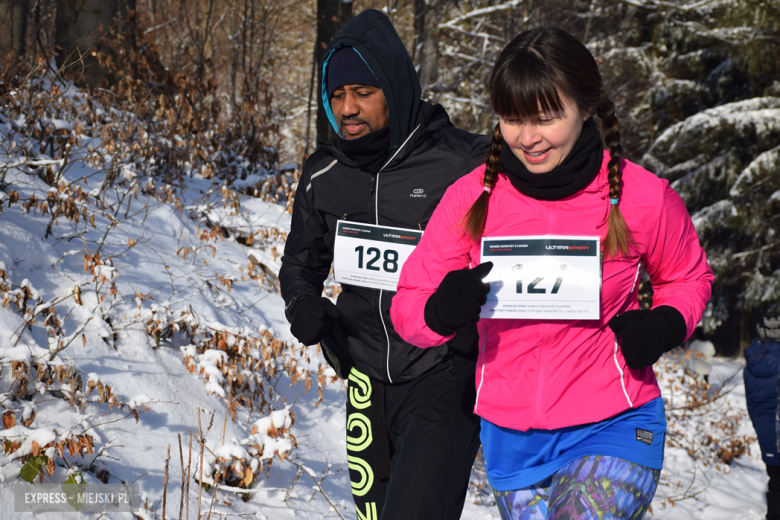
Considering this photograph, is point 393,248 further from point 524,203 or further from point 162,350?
point 162,350

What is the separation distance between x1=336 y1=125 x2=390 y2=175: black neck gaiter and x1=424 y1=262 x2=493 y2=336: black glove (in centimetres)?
86

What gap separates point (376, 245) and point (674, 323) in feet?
3.68

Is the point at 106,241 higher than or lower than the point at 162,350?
higher

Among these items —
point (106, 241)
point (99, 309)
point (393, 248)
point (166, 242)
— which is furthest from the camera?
point (166, 242)

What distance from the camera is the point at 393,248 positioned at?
2402 mm

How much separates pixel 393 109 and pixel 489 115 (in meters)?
10.7

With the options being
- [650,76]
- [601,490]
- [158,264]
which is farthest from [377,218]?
[650,76]

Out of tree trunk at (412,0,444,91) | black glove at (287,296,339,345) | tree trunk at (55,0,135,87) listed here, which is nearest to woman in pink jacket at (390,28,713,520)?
black glove at (287,296,339,345)

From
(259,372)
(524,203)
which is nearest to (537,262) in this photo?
(524,203)

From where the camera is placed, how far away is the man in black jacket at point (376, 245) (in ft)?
7.50

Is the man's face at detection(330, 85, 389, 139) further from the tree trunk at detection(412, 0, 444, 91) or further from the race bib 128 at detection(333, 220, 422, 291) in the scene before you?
the tree trunk at detection(412, 0, 444, 91)

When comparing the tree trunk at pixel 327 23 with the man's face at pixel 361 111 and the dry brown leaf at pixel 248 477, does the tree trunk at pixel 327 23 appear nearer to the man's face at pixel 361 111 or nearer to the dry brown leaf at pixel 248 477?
the dry brown leaf at pixel 248 477

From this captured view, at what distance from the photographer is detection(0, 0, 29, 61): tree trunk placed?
7.93 m

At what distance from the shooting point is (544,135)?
1715mm
